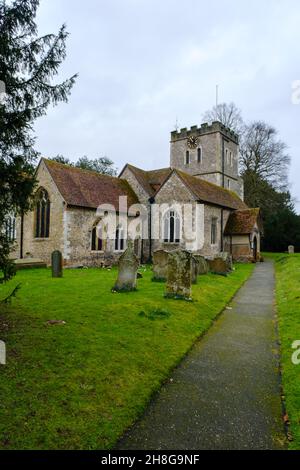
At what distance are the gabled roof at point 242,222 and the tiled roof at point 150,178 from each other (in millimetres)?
7289

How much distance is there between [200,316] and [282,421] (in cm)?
474

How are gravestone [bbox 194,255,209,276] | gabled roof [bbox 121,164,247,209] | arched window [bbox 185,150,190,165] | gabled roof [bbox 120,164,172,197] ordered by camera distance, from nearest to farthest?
gravestone [bbox 194,255,209,276], gabled roof [bbox 121,164,247,209], gabled roof [bbox 120,164,172,197], arched window [bbox 185,150,190,165]

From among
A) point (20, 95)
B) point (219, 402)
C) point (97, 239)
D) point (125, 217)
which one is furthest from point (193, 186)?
point (219, 402)

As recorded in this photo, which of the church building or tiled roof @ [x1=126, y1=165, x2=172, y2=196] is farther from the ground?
tiled roof @ [x1=126, y1=165, x2=172, y2=196]

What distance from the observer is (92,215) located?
22000mm

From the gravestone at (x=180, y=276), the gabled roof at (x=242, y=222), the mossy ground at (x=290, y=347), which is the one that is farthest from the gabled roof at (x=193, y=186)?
the gravestone at (x=180, y=276)

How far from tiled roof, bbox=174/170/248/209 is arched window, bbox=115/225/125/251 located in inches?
243

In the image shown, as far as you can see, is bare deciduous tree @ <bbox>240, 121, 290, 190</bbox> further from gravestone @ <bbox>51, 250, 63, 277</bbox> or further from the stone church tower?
gravestone @ <bbox>51, 250, 63, 277</bbox>

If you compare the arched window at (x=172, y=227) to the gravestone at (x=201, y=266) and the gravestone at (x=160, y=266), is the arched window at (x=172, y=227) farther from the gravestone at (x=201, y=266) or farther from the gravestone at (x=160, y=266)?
the gravestone at (x=160, y=266)

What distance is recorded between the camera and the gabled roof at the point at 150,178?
2784 centimetres

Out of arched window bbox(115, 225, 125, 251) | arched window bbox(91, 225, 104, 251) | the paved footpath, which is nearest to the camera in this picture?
the paved footpath

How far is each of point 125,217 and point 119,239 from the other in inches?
77.5

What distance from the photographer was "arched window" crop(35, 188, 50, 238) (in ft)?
69.7

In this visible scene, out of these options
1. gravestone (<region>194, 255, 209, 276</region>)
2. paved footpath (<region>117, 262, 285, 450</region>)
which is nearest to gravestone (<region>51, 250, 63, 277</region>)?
gravestone (<region>194, 255, 209, 276</region>)
